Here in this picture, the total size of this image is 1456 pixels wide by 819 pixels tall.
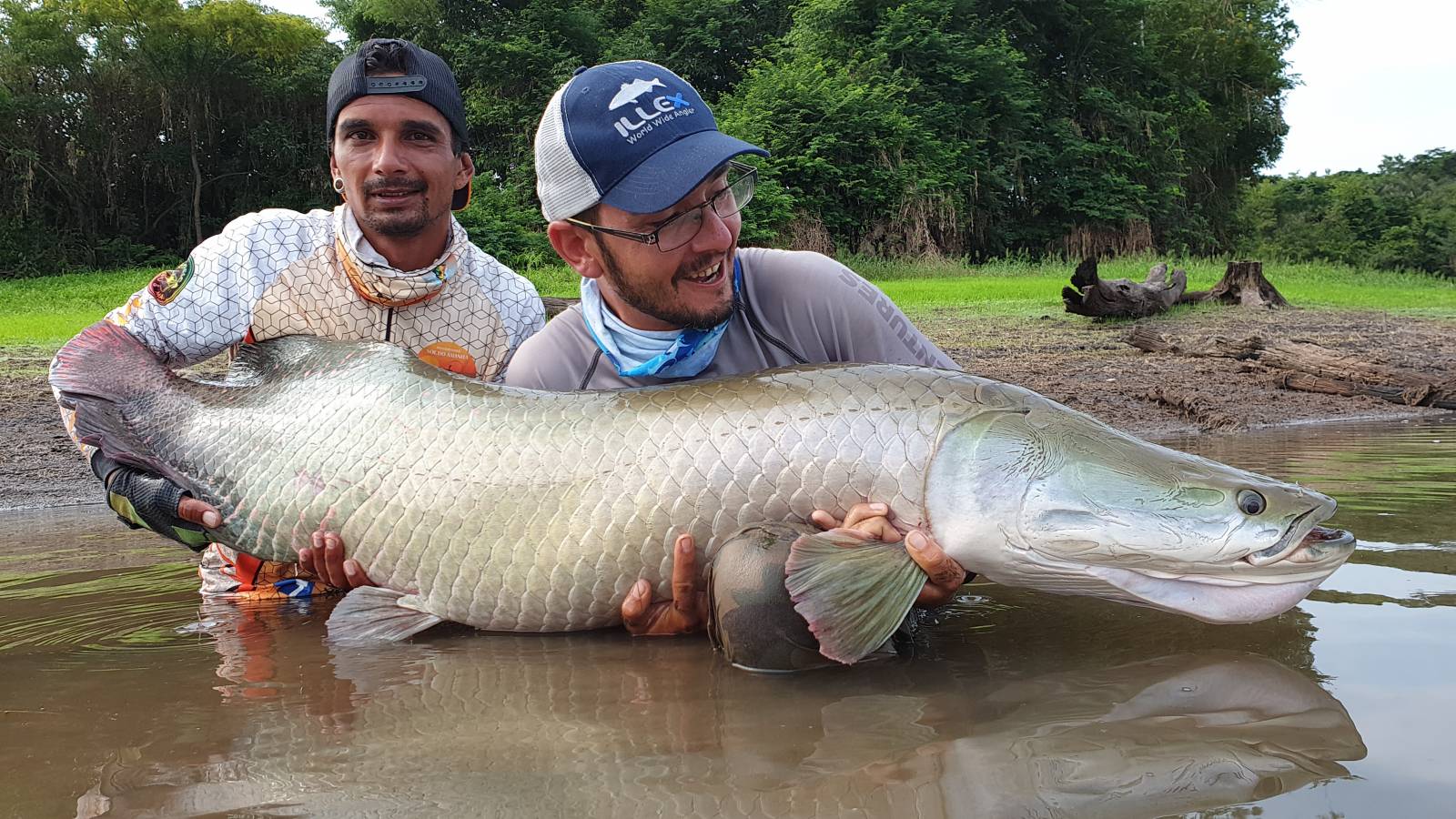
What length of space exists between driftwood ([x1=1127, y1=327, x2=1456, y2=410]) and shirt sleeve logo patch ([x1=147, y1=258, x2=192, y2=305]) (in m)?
6.83

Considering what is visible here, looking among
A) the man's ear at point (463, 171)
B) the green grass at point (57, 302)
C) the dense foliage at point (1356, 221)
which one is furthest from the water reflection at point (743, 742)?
the dense foliage at point (1356, 221)

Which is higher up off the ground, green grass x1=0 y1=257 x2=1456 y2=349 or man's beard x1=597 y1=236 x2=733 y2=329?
man's beard x1=597 y1=236 x2=733 y2=329

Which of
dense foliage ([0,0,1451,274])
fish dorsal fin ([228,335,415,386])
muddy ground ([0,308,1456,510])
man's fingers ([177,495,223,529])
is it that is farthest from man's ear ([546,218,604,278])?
dense foliage ([0,0,1451,274])

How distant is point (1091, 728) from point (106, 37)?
28882 mm

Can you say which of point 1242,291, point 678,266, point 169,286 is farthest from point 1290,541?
point 1242,291

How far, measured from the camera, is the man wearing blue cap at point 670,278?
2619 mm

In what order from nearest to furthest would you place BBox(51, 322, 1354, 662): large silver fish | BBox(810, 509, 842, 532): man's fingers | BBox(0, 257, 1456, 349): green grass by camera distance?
1. BBox(51, 322, 1354, 662): large silver fish
2. BBox(810, 509, 842, 532): man's fingers
3. BBox(0, 257, 1456, 349): green grass

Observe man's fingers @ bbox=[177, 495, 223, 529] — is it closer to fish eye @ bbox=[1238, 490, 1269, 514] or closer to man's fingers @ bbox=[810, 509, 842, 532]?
man's fingers @ bbox=[810, 509, 842, 532]

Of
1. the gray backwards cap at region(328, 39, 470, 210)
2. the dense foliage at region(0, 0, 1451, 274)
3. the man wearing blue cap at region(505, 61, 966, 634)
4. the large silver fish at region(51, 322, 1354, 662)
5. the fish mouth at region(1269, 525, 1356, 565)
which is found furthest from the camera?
the dense foliage at region(0, 0, 1451, 274)

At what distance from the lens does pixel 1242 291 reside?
12422 mm

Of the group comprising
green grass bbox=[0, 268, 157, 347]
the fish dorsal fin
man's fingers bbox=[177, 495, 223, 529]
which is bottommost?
green grass bbox=[0, 268, 157, 347]

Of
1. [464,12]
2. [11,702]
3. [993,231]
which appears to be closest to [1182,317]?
[11,702]

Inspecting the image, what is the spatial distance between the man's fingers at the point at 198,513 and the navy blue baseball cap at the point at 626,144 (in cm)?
118

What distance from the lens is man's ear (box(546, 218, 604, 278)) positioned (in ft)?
9.27
